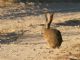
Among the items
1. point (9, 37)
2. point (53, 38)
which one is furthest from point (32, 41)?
point (53, 38)

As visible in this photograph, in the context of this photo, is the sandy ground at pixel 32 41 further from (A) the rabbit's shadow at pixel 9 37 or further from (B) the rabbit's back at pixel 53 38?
(B) the rabbit's back at pixel 53 38

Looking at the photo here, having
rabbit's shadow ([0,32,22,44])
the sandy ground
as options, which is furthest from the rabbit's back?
rabbit's shadow ([0,32,22,44])

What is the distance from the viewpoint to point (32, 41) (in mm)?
16047

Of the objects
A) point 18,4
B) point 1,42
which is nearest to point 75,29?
point 1,42

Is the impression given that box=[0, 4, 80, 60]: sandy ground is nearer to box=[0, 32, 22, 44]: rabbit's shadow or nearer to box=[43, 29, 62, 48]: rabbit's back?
box=[0, 32, 22, 44]: rabbit's shadow

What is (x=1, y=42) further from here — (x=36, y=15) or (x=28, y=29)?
(x=36, y=15)

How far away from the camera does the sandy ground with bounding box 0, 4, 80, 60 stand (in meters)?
13.1

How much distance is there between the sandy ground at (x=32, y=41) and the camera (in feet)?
43.1

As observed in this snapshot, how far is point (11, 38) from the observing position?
16.6m

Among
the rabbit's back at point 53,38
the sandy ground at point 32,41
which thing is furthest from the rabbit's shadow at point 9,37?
the rabbit's back at point 53,38

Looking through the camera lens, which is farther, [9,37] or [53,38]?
[9,37]

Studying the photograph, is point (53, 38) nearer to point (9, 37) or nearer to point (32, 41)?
point (32, 41)

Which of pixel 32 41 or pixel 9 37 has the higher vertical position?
pixel 32 41

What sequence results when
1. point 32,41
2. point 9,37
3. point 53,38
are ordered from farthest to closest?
point 9,37
point 32,41
point 53,38
